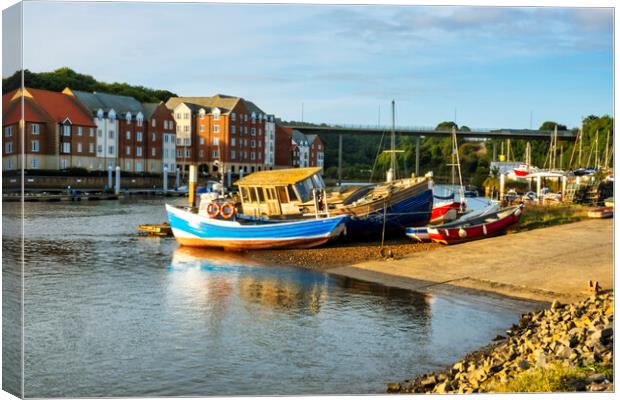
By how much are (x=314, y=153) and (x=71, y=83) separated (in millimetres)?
25953

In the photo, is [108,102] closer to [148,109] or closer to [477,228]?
[148,109]

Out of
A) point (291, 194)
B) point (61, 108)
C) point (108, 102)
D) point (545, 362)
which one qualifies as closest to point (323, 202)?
point (291, 194)

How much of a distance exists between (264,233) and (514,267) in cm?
920

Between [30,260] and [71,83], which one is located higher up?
[71,83]

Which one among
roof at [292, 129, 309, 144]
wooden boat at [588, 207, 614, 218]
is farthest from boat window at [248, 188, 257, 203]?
roof at [292, 129, 309, 144]

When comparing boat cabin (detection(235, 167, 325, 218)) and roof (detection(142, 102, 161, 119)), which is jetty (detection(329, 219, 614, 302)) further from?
roof (detection(142, 102, 161, 119))

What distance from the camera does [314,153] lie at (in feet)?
201

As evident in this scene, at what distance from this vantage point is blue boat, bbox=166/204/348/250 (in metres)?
24.7

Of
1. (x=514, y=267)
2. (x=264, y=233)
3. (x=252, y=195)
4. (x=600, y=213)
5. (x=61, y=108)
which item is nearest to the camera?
(x=514, y=267)

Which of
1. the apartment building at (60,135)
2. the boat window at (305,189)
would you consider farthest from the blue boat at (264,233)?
the apartment building at (60,135)

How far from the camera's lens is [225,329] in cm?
1329

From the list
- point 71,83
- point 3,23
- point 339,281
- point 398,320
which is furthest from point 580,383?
point 71,83

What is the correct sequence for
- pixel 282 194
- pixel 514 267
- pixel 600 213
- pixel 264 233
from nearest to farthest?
pixel 514 267 → pixel 264 233 → pixel 282 194 → pixel 600 213

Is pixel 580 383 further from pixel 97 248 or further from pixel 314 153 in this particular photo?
pixel 314 153
